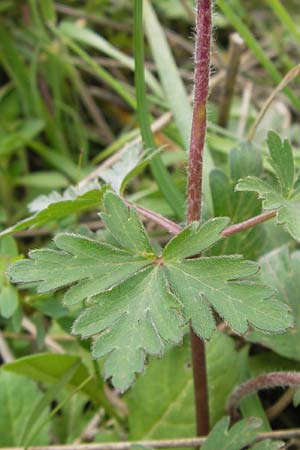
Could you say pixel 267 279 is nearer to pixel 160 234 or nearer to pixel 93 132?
pixel 160 234

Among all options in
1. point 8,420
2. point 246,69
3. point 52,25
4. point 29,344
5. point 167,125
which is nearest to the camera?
point 8,420

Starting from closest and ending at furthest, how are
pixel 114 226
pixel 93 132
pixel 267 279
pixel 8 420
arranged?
pixel 114 226 → pixel 267 279 → pixel 8 420 → pixel 93 132

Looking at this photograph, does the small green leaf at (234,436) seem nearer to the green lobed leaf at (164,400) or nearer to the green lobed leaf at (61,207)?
the green lobed leaf at (164,400)

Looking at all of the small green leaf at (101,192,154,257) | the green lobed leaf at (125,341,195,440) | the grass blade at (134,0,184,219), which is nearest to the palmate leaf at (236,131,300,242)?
the small green leaf at (101,192,154,257)

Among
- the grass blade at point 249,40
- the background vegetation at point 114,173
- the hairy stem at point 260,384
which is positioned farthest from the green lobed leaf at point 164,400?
the grass blade at point 249,40

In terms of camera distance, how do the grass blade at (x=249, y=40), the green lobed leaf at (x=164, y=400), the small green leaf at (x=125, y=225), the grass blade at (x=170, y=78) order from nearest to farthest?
the small green leaf at (x=125, y=225) < the green lobed leaf at (x=164, y=400) < the grass blade at (x=249, y=40) < the grass blade at (x=170, y=78)

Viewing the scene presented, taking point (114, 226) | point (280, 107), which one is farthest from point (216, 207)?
point (280, 107)

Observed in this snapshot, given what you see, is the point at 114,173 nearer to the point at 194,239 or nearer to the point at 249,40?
the point at 194,239
